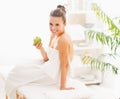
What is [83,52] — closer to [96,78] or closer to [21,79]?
[96,78]

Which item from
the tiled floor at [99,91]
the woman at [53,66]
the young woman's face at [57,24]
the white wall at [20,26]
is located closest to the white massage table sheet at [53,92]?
the woman at [53,66]

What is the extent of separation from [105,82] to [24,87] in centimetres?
201

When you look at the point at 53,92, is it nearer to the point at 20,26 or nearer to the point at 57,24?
the point at 57,24

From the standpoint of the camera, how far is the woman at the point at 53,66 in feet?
9.49

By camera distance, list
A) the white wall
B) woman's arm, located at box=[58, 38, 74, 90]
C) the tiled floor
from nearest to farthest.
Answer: woman's arm, located at box=[58, 38, 74, 90]
the tiled floor
the white wall

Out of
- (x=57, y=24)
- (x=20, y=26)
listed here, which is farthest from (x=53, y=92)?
(x=20, y=26)

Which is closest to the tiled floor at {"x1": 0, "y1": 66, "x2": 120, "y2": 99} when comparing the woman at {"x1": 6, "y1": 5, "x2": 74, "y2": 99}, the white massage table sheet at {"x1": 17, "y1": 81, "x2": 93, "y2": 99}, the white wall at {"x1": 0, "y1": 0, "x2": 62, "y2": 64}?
the white wall at {"x1": 0, "y1": 0, "x2": 62, "y2": 64}

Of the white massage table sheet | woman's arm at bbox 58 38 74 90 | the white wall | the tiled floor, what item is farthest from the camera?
the white wall

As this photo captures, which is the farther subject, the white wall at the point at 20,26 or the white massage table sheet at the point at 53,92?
the white wall at the point at 20,26

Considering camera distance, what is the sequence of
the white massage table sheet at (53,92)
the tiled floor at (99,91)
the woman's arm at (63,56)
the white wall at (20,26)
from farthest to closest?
1. the white wall at (20,26)
2. the tiled floor at (99,91)
3. the woman's arm at (63,56)
4. the white massage table sheet at (53,92)

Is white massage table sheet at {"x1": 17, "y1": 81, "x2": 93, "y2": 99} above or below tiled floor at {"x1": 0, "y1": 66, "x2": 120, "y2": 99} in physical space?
above

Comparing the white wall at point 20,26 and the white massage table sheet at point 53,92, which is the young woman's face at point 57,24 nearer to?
the white massage table sheet at point 53,92

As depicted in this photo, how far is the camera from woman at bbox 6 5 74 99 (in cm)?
289

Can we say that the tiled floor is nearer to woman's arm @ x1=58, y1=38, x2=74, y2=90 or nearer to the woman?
the woman
